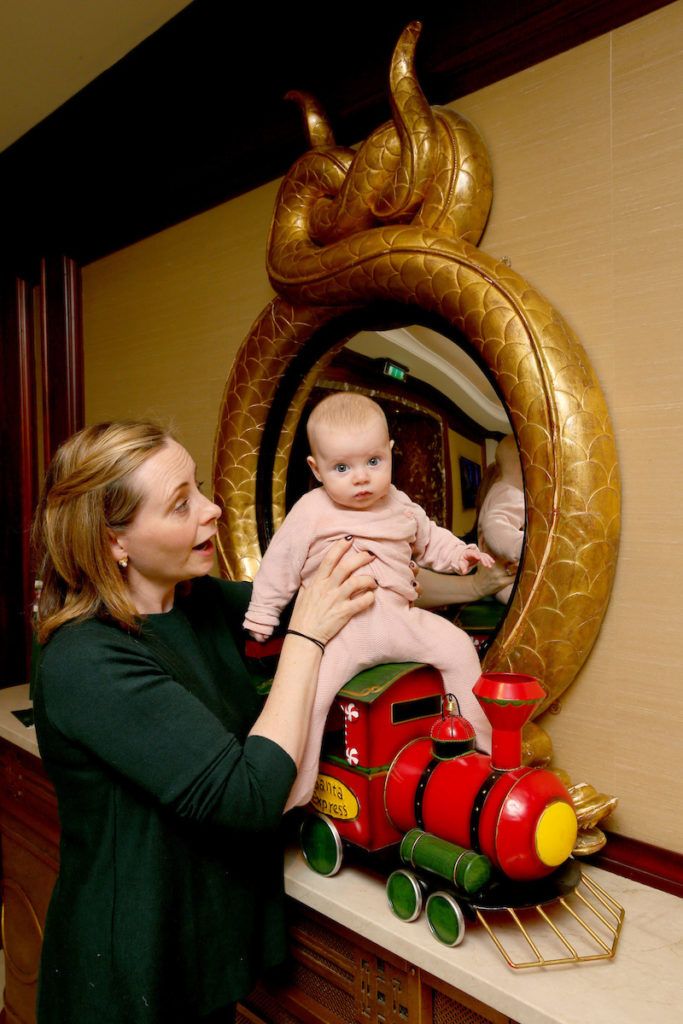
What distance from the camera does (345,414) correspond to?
1.13 m

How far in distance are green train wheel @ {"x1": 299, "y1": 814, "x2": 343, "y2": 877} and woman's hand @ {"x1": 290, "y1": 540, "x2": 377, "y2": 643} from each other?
0.29 meters

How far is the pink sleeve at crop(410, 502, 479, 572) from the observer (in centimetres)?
124

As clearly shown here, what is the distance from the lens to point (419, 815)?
3.30 ft

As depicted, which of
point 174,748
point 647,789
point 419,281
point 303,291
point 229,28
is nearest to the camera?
point 174,748

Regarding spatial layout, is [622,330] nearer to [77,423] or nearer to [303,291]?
[303,291]

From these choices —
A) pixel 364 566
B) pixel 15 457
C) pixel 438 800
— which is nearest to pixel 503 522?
pixel 364 566

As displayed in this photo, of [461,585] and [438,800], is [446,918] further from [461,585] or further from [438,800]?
[461,585]

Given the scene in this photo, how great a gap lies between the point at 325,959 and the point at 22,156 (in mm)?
2576

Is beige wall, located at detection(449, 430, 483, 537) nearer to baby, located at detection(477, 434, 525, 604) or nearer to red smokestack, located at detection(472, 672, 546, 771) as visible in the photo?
baby, located at detection(477, 434, 525, 604)

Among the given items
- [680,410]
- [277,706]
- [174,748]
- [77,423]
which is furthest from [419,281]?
[77,423]

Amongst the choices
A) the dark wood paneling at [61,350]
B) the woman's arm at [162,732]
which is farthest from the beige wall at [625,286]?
the dark wood paneling at [61,350]

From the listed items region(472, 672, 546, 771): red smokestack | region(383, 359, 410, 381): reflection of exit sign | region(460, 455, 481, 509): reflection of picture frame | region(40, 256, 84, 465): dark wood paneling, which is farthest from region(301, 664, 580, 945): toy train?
region(40, 256, 84, 465): dark wood paneling

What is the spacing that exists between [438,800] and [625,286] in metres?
0.81

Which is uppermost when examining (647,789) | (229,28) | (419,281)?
(229,28)
